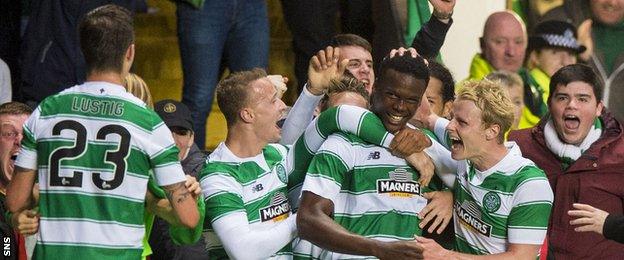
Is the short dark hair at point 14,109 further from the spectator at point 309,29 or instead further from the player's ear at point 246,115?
the spectator at point 309,29

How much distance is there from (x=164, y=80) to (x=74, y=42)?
Result: 120cm

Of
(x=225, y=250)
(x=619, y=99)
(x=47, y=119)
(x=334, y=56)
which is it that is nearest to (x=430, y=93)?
(x=334, y=56)

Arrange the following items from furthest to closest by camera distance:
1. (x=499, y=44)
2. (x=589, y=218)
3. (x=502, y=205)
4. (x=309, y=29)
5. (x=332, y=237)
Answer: (x=499, y=44) < (x=309, y=29) < (x=589, y=218) < (x=502, y=205) < (x=332, y=237)

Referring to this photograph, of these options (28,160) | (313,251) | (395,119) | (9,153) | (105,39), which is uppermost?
(105,39)

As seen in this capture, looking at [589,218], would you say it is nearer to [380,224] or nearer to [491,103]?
[491,103]

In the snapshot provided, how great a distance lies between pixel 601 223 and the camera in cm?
645

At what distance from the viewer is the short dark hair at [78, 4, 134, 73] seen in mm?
5242

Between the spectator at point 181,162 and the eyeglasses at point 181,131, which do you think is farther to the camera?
the eyeglasses at point 181,131

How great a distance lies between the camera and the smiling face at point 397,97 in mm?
5699

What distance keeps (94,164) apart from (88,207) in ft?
0.54

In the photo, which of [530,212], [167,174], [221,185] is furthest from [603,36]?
[167,174]

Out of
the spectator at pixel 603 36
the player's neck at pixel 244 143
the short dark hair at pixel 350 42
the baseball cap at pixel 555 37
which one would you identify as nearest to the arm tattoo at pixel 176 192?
the player's neck at pixel 244 143

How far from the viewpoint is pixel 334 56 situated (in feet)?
22.6

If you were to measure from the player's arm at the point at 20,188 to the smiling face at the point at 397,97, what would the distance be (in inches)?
57.5
